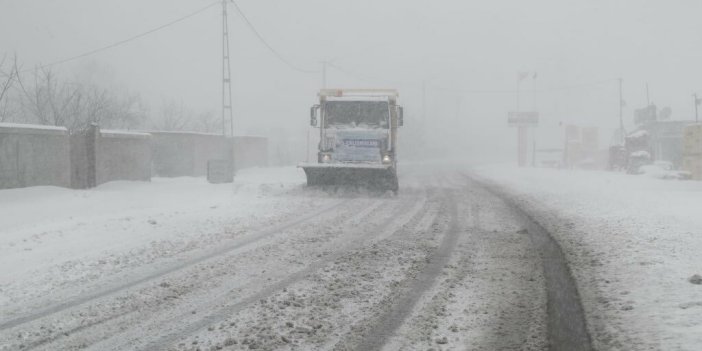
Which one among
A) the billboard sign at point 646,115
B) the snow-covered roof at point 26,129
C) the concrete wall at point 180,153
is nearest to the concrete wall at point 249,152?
the concrete wall at point 180,153

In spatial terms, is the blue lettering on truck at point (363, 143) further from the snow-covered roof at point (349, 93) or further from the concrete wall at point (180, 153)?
the concrete wall at point (180, 153)

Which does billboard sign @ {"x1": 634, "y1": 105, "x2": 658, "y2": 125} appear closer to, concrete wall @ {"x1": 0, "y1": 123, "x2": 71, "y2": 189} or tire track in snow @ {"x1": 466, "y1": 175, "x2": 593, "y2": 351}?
tire track in snow @ {"x1": 466, "y1": 175, "x2": 593, "y2": 351}

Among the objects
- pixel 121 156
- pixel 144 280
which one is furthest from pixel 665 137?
pixel 144 280

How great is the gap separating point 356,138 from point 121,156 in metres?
8.12

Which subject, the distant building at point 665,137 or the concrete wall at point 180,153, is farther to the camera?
the distant building at point 665,137

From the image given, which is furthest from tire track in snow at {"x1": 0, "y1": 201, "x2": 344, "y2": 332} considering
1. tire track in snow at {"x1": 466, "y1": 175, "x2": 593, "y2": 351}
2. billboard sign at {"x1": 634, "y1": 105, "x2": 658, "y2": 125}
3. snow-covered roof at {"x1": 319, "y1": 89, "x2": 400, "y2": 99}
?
billboard sign at {"x1": 634, "y1": 105, "x2": 658, "y2": 125}

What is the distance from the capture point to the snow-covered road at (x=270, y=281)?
12.7ft

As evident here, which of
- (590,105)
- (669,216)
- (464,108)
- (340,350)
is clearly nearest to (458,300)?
(340,350)

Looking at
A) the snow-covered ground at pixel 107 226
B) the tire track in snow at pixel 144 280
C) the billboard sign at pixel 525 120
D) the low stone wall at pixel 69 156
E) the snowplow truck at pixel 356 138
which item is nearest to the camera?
the tire track in snow at pixel 144 280

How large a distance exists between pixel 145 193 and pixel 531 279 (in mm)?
12682

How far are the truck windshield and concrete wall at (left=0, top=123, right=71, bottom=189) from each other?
7561mm

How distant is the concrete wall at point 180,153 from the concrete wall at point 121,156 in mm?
4973

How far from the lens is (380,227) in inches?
356

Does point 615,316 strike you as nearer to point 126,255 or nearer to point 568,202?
point 126,255
